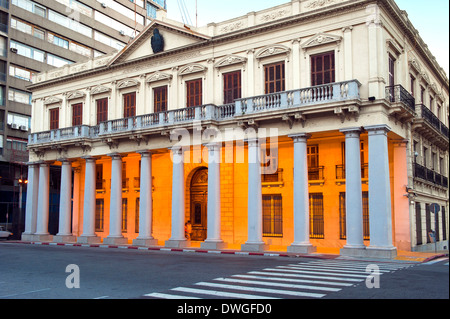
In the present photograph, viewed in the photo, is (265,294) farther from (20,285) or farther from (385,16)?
(385,16)

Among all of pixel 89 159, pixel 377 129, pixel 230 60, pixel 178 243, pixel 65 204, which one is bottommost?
pixel 178 243

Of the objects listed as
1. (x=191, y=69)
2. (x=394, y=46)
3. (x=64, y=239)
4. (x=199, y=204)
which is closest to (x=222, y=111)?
(x=191, y=69)

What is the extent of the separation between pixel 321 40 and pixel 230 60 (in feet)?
18.4

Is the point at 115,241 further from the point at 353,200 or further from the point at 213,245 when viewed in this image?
the point at 353,200

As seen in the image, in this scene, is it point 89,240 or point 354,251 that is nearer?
point 354,251

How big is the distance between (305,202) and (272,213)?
5200 mm

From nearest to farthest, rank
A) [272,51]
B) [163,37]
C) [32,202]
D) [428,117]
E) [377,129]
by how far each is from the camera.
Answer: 1. [377,129]
2. [272,51]
3. [428,117]
4. [163,37]
5. [32,202]

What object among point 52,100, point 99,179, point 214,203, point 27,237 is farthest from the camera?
point 99,179

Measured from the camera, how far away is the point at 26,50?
4922cm

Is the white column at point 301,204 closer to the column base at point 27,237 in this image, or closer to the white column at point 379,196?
the white column at point 379,196

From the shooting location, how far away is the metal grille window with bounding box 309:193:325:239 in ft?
89.8

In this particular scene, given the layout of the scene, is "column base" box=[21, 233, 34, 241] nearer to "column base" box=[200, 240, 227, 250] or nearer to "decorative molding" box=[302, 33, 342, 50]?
"column base" box=[200, 240, 227, 250]

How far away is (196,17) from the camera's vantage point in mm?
31125
